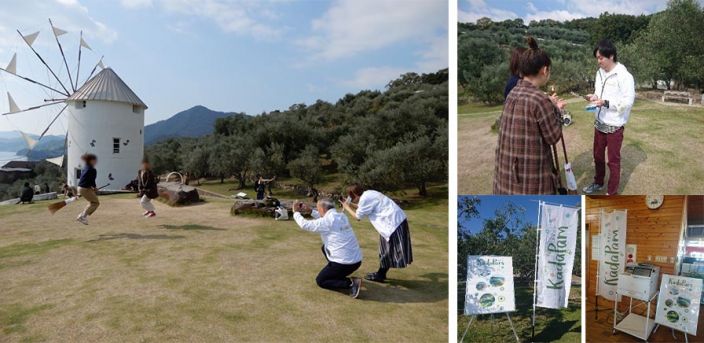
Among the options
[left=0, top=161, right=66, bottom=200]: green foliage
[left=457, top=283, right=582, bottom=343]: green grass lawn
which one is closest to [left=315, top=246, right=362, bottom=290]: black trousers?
[left=457, top=283, right=582, bottom=343]: green grass lawn

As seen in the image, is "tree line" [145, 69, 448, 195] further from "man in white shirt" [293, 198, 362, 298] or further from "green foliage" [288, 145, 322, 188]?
"man in white shirt" [293, 198, 362, 298]

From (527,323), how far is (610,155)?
1926 mm

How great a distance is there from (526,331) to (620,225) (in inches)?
57.8

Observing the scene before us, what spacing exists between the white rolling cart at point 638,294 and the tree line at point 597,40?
1880mm

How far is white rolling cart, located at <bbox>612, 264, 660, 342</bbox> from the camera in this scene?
4316 millimetres

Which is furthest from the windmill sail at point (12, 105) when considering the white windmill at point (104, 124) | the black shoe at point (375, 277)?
the black shoe at point (375, 277)

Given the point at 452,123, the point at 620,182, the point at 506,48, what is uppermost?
the point at 506,48

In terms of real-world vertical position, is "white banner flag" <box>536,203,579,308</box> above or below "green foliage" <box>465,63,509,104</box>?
below

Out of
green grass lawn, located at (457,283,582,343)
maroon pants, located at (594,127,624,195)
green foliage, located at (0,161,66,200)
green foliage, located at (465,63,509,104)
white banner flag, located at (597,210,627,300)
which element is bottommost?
green grass lawn, located at (457,283,582,343)

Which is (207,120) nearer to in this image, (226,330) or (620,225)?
(226,330)

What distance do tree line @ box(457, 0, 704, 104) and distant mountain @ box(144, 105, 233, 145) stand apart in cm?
671

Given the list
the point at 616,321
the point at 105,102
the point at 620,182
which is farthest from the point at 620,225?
the point at 105,102

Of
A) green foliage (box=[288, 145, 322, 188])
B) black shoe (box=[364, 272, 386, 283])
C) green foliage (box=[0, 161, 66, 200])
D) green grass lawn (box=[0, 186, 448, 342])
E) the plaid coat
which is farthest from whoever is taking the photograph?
green foliage (box=[288, 145, 322, 188])

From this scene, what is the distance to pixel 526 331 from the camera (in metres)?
4.51
